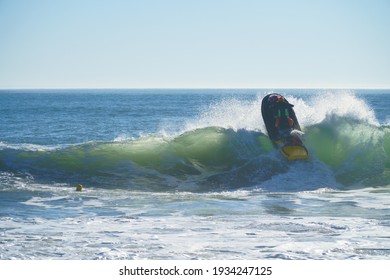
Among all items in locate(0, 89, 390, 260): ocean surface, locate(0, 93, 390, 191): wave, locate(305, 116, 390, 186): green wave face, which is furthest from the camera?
locate(305, 116, 390, 186): green wave face

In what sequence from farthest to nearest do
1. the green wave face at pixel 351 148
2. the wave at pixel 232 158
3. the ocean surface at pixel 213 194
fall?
the green wave face at pixel 351 148 → the wave at pixel 232 158 → the ocean surface at pixel 213 194

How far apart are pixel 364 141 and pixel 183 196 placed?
8.86m

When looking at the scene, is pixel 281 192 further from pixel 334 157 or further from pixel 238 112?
pixel 238 112

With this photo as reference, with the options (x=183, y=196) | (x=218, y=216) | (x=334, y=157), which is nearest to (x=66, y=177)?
(x=183, y=196)

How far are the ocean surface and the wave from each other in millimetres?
48

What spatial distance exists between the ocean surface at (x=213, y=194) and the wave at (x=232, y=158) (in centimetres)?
5

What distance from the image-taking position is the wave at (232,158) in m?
19.4

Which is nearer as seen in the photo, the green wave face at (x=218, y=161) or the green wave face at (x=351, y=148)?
the green wave face at (x=218, y=161)

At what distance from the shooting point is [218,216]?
13680mm

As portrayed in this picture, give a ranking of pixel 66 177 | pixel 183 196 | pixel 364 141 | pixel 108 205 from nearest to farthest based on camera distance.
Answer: pixel 108 205, pixel 183 196, pixel 66 177, pixel 364 141

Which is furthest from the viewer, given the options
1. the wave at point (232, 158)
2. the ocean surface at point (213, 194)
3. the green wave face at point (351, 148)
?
the green wave face at point (351, 148)

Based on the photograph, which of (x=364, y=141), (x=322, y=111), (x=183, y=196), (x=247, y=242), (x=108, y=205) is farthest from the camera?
(x=322, y=111)

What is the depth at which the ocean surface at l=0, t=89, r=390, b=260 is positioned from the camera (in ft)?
35.8

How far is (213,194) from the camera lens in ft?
57.1
